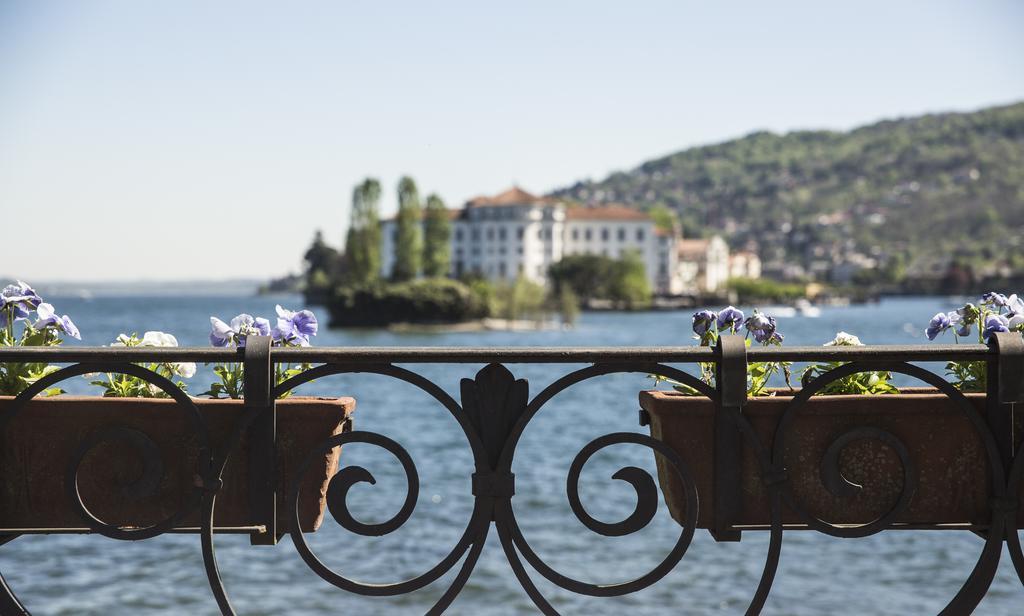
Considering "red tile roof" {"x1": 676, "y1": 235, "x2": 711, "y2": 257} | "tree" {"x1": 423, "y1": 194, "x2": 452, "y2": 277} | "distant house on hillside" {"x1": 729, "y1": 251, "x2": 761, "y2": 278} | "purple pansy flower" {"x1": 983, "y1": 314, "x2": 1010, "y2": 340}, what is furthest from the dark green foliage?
"distant house on hillside" {"x1": 729, "y1": 251, "x2": 761, "y2": 278}

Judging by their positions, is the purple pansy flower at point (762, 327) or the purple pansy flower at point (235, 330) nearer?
the purple pansy flower at point (235, 330)

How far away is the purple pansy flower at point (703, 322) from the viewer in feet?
7.22

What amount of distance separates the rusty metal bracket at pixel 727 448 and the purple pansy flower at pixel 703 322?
13.7 inches

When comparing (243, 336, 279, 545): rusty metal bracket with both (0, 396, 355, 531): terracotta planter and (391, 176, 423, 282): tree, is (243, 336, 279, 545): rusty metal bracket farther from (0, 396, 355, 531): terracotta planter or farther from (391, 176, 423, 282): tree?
(391, 176, 423, 282): tree

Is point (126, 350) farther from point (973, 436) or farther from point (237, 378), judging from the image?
point (973, 436)

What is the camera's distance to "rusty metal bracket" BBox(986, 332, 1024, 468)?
182 centimetres

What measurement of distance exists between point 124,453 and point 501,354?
0.70 meters

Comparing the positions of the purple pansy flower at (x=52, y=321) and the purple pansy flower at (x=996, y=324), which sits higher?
the purple pansy flower at (x=52, y=321)

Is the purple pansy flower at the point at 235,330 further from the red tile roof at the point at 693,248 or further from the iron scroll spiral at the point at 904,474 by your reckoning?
the red tile roof at the point at 693,248

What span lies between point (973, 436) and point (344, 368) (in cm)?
110

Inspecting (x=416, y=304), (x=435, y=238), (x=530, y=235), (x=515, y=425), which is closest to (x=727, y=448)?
(x=515, y=425)

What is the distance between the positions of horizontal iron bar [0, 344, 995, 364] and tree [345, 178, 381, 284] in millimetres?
81636

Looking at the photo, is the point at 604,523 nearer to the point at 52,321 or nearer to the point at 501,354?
the point at 501,354

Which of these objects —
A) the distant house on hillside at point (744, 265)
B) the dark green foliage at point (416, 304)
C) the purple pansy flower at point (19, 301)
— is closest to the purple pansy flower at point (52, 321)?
the purple pansy flower at point (19, 301)
